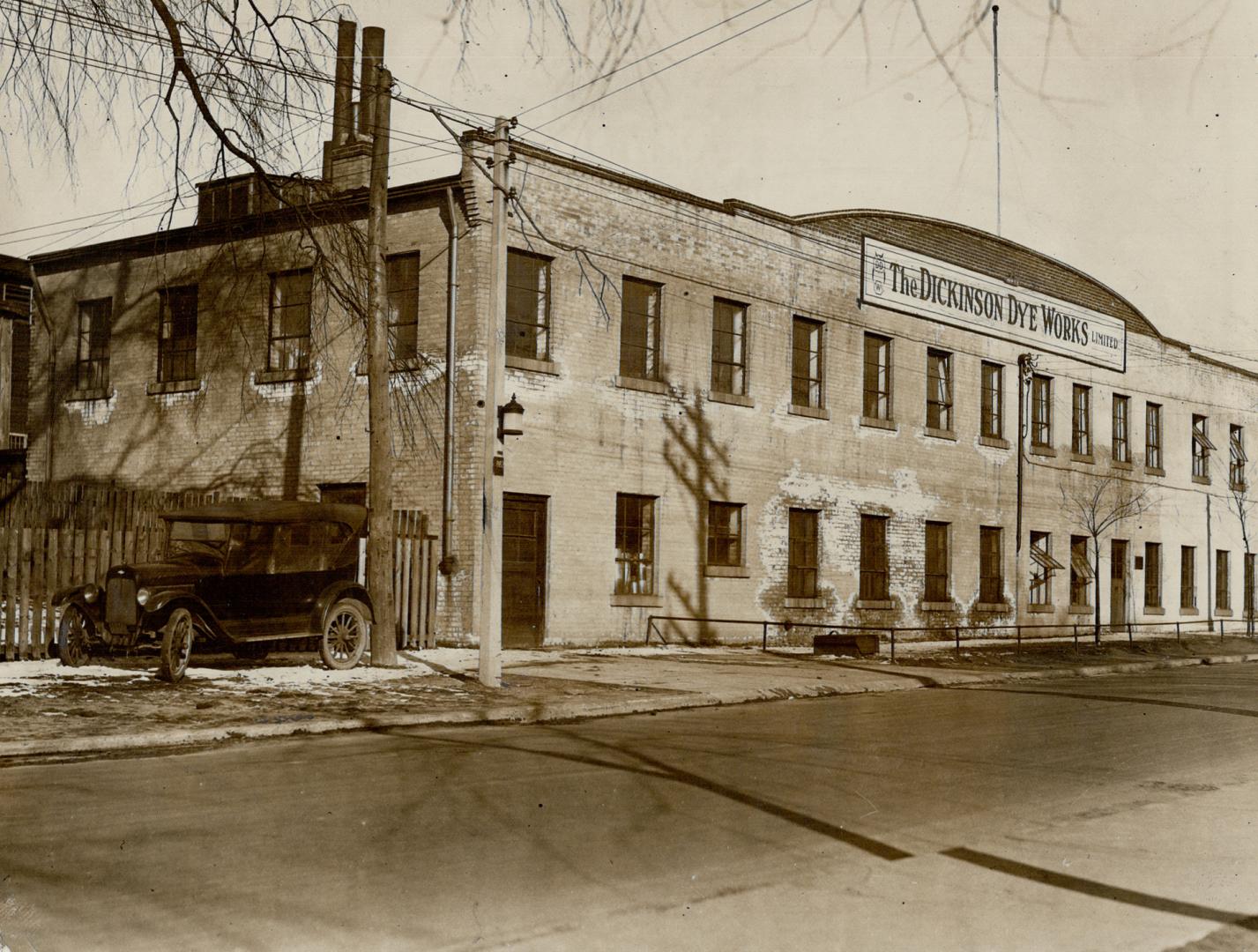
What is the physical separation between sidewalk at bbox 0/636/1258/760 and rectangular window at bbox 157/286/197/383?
29.6ft

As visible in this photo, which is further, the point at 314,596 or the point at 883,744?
the point at 314,596

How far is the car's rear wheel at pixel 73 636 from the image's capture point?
46.5 feet

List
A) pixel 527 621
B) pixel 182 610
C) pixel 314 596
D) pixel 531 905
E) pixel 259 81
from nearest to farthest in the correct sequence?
pixel 531 905 → pixel 259 81 → pixel 182 610 → pixel 314 596 → pixel 527 621

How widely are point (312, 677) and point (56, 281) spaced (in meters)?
15.3

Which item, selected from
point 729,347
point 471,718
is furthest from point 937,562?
point 471,718

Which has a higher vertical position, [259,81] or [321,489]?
[259,81]

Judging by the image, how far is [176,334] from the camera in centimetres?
2422

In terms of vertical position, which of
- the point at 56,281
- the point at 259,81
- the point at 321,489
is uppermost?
the point at 56,281

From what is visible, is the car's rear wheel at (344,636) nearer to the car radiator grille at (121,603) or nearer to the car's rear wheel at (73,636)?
the car radiator grille at (121,603)

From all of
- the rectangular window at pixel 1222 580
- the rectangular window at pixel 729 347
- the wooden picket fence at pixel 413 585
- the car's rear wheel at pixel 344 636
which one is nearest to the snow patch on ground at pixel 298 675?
the car's rear wheel at pixel 344 636

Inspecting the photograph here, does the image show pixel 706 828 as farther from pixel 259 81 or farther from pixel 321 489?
pixel 321 489

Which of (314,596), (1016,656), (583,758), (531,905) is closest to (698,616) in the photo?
(1016,656)

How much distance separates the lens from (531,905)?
5.27 meters

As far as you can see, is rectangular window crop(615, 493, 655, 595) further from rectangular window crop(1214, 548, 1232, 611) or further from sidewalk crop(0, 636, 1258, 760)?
rectangular window crop(1214, 548, 1232, 611)
